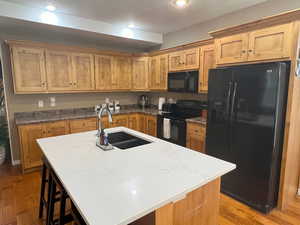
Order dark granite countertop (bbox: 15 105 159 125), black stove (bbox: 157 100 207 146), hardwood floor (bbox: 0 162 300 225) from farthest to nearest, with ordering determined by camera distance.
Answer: black stove (bbox: 157 100 207 146) → dark granite countertop (bbox: 15 105 159 125) → hardwood floor (bbox: 0 162 300 225)

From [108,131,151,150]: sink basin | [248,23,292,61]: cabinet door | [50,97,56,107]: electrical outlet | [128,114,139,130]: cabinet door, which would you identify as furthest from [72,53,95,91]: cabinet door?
[248,23,292,61]: cabinet door

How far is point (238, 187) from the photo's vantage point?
238cm

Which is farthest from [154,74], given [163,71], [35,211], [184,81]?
[35,211]

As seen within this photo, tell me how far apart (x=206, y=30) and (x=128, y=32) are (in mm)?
1530

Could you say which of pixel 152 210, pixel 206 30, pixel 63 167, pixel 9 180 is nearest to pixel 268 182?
pixel 152 210

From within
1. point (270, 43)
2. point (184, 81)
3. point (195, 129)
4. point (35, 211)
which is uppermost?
point (270, 43)

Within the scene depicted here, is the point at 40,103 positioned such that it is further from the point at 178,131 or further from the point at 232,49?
the point at 232,49

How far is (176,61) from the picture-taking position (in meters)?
3.75

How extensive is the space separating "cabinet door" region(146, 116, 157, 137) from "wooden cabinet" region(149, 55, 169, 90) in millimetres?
719

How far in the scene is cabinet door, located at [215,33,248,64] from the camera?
2.35 m

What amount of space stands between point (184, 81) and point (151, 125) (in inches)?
48.3

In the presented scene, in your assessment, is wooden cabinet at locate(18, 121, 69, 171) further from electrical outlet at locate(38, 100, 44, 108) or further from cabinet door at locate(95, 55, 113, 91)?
cabinet door at locate(95, 55, 113, 91)

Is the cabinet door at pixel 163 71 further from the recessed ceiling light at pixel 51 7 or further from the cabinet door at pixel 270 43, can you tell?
the recessed ceiling light at pixel 51 7

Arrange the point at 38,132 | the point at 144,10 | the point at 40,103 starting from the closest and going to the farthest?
the point at 144,10 → the point at 38,132 → the point at 40,103
